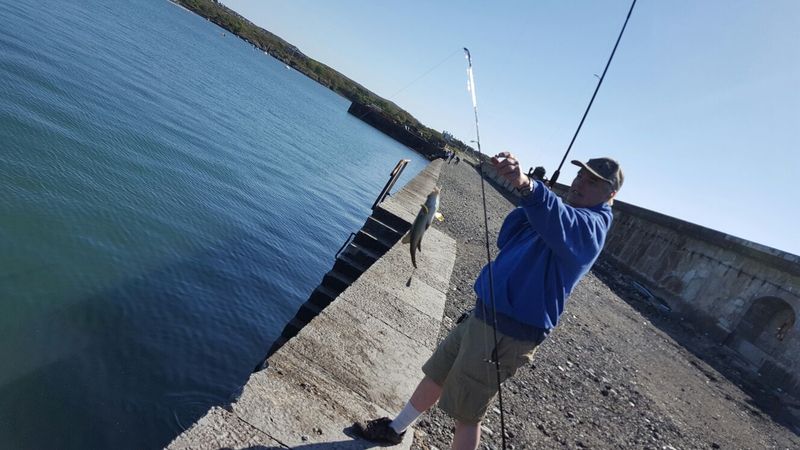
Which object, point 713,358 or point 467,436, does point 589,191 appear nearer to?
point 467,436

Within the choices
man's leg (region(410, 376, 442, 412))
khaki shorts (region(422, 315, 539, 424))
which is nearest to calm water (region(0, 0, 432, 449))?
man's leg (region(410, 376, 442, 412))

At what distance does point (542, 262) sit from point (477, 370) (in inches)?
29.3

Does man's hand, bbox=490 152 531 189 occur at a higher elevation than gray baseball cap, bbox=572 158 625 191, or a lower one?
lower

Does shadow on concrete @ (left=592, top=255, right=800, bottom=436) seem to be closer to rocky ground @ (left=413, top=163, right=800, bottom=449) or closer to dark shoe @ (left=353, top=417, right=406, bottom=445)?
rocky ground @ (left=413, top=163, right=800, bottom=449)

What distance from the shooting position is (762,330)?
1912 centimetres

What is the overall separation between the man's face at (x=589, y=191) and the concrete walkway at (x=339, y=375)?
2.09m

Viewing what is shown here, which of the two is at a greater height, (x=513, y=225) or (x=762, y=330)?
(x=762, y=330)

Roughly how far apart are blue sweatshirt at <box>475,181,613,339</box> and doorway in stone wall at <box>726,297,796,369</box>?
20.1m

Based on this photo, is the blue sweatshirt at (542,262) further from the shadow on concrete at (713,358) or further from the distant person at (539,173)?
the shadow on concrete at (713,358)

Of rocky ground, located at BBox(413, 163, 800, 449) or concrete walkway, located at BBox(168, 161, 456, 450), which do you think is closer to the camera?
concrete walkway, located at BBox(168, 161, 456, 450)

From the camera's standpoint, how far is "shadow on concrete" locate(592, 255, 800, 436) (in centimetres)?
1230

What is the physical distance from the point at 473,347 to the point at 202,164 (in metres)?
14.2

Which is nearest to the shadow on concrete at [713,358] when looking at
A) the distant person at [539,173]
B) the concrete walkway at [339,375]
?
the concrete walkway at [339,375]

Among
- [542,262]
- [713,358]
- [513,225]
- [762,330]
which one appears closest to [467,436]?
[542,262]
